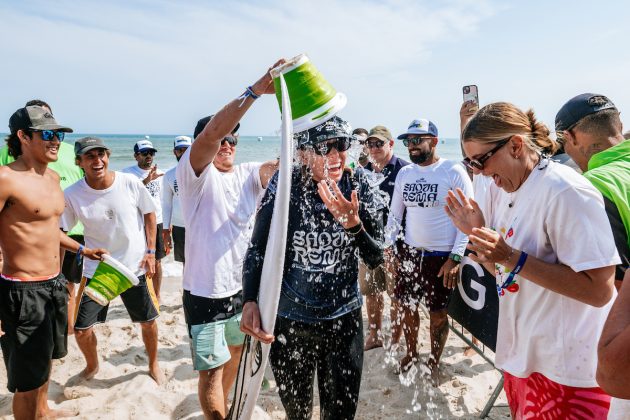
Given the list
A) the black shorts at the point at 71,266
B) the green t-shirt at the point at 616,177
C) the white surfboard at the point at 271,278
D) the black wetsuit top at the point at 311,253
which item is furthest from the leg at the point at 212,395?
the black shorts at the point at 71,266

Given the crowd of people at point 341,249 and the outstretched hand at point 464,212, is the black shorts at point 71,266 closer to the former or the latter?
the crowd of people at point 341,249

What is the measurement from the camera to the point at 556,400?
1761 millimetres

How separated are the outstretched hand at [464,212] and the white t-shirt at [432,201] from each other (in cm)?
181

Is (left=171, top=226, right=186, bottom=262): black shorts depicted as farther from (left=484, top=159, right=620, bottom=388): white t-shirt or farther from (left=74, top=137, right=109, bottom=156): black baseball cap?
(left=484, top=159, right=620, bottom=388): white t-shirt

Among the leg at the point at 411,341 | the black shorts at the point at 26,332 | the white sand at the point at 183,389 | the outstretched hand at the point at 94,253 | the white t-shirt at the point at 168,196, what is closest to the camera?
the black shorts at the point at 26,332

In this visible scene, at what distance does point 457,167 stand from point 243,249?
95.5 inches

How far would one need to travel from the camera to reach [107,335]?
195 inches

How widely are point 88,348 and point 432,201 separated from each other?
3.81 m

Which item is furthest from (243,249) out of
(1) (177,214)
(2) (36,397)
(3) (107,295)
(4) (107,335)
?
(1) (177,214)

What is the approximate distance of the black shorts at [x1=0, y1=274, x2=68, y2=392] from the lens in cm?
302

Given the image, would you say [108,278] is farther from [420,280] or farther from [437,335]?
[437,335]

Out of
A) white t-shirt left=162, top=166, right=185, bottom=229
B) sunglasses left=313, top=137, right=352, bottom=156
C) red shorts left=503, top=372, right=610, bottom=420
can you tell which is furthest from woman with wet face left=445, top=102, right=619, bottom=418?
white t-shirt left=162, top=166, right=185, bottom=229

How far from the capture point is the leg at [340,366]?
2.44 metres

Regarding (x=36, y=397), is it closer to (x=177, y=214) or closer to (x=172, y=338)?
(x=172, y=338)
